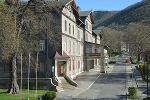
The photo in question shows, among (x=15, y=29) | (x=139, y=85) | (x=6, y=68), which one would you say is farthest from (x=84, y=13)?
(x=15, y=29)

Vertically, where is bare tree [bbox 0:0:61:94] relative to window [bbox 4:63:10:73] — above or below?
above

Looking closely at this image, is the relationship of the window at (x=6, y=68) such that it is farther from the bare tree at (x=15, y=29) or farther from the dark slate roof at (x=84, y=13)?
the dark slate roof at (x=84, y=13)

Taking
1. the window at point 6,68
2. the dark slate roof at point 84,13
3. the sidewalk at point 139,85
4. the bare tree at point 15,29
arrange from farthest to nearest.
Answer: the dark slate roof at point 84,13, the window at point 6,68, the sidewalk at point 139,85, the bare tree at point 15,29

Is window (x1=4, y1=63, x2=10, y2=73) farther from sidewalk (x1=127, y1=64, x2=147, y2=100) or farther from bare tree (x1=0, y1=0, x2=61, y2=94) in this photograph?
sidewalk (x1=127, y1=64, x2=147, y2=100)

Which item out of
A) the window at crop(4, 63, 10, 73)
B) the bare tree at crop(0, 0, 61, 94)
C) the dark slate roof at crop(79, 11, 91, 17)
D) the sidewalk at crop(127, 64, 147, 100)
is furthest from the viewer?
the dark slate roof at crop(79, 11, 91, 17)

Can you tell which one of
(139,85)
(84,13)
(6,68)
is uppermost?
(84,13)

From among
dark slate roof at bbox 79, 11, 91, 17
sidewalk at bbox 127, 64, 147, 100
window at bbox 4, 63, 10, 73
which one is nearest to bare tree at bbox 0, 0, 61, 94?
window at bbox 4, 63, 10, 73

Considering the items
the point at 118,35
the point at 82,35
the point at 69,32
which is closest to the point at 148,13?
the point at 118,35

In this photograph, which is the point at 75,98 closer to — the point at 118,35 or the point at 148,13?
the point at 118,35

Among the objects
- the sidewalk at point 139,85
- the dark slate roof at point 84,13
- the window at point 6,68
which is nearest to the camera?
the sidewalk at point 139,85

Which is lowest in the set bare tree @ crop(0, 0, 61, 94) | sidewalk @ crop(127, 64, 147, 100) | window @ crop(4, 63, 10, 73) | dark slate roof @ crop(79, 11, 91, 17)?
sidewalk @ crop(127, 64, 147, 100)

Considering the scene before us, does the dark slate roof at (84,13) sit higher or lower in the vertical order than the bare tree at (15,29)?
higher

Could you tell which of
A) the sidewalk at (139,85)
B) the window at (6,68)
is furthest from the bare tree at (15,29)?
the sidewalk at (139,85)

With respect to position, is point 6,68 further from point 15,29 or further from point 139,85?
point 139,85
